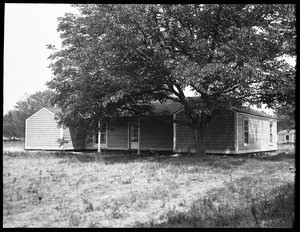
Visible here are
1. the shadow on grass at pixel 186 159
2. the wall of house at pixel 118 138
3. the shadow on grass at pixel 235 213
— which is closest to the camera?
the shadow on grass at pixel 235 213

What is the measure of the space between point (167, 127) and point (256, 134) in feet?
22.1

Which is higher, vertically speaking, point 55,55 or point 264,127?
point 55,55

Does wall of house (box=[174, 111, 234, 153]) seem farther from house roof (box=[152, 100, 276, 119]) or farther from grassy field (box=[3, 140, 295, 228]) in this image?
grassy field (box=[3, 140, 295, 228])

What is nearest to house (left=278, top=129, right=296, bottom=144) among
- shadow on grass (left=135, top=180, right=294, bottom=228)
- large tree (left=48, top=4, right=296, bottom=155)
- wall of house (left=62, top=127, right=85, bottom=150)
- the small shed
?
wall of house (left=62, top=127, right=85, bottom=150)

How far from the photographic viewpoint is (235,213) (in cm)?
668

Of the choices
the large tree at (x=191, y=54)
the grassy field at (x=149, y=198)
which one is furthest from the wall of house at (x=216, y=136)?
the grassy field at (x=149, y=198)

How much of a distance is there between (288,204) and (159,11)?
1173 cm

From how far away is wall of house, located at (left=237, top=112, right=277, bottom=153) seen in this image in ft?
73.9

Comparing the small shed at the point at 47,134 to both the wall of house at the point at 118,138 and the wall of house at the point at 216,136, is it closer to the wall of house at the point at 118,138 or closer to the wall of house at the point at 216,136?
the wall of house at the point at 118,138

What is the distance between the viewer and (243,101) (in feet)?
59.5

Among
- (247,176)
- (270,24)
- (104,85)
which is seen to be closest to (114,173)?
(247,176)

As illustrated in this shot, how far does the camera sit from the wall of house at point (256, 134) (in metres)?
22.5

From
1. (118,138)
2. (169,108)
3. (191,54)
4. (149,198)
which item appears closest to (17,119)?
(118,138)
